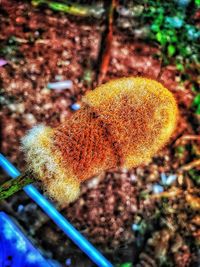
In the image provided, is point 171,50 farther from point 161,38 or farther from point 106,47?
point 106,47

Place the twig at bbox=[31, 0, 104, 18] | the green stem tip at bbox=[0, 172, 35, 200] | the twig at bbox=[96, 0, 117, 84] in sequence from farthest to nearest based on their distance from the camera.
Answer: the twig at bbox=[31, 0, 104, 18]
the twig at bbox=[96, 0, 117, 84]
the green stem tip at bbox=[0, 172, 35, 200]

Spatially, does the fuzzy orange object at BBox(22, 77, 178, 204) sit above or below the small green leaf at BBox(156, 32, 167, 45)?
above

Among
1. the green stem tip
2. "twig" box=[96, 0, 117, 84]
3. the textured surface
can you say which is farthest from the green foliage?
the green stem tip

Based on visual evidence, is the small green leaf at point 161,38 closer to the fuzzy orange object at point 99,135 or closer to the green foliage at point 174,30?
the green foliage at point 174,30

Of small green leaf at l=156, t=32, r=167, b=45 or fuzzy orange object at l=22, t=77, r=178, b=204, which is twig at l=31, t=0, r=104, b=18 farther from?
fuzzy orange object at l=22, t=77, r=178, b=204

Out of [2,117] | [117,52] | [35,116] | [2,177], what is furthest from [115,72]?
[2,177]

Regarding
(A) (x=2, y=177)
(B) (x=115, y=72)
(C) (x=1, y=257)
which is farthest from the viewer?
(B) (x=115, y=72)

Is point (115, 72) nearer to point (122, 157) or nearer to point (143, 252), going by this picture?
point (143, 252)
